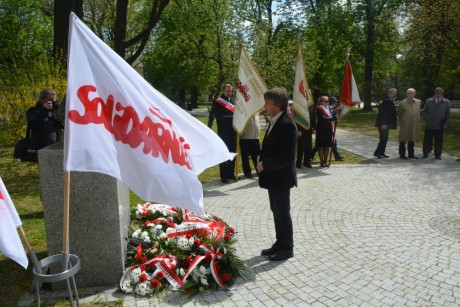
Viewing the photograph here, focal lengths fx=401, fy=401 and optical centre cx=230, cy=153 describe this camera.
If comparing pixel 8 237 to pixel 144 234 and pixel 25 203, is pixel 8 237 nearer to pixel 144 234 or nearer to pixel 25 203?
pixel 144 234

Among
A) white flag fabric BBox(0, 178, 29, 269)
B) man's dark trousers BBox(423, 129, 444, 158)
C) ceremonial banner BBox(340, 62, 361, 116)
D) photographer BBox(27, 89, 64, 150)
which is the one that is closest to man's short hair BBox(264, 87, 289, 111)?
white flag fabric BBox(0, 178, 29, 269)

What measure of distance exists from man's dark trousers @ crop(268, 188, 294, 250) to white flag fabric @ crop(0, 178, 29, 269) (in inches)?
118

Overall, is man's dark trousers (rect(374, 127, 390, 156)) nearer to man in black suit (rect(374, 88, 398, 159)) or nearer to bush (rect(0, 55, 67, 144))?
man in black suit (rect(374, 88, 398, 159))

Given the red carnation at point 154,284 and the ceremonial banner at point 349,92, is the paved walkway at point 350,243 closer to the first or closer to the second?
the red carnation at point 154,284

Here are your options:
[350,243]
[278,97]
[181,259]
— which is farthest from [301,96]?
[181,259]

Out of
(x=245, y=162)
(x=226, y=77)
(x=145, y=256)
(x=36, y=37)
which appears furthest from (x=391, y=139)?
(x=36, y=37)

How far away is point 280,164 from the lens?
466 cm

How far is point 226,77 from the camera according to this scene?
15984 mm

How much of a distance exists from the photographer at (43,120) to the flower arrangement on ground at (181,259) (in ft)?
9.61

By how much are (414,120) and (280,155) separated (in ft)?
29.7

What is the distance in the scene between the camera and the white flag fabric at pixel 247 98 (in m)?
8.88

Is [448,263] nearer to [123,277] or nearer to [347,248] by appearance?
[347,248]

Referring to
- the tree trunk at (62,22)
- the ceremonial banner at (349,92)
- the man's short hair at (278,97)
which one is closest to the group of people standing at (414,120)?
the ceremonial banner at (349,92)

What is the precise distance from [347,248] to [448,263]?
46.7 inches
